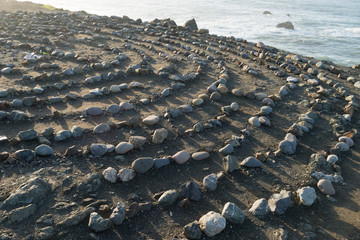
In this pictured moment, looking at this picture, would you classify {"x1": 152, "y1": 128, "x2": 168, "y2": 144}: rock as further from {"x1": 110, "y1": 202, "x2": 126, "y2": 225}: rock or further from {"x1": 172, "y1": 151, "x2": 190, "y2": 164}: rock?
{"x1": 110, "y1": 202, "x2": 126, "y2": 225}: rock

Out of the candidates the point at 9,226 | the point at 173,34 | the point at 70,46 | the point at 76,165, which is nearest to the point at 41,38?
the point at 70,46

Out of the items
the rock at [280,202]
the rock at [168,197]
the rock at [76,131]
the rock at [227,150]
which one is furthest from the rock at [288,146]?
the rock at [76,131]

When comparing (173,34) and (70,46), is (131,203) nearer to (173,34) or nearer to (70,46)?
(70,46)

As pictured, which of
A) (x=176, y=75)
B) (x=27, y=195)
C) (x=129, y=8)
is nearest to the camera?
(x=27, y=195)

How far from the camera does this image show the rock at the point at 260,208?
3.29 m

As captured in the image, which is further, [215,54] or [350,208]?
[215,54]

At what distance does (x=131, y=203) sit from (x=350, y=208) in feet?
8.29

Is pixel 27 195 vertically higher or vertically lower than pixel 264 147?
higher

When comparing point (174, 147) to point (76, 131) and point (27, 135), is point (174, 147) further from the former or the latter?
point (27, 135)

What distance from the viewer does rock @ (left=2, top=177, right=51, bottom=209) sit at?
3.15 meters

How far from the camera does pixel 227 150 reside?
4.39 meters

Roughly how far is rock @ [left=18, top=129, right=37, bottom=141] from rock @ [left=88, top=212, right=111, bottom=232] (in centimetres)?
196

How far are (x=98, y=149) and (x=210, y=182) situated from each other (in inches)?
63.0

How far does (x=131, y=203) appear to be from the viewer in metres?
3.38
